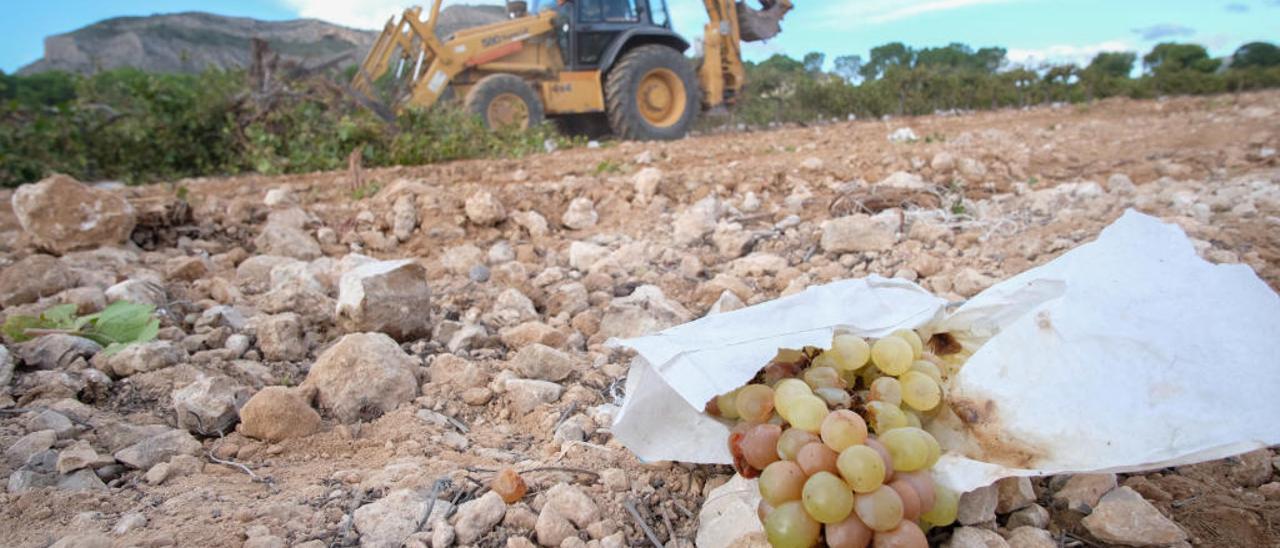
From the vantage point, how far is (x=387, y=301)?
80.4 inches

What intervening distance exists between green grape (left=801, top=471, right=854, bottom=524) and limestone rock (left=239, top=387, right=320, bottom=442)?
1.08 metres

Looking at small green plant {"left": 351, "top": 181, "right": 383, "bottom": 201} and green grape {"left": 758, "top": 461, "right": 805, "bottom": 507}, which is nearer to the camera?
green grape {"left": 758, "top": 461, "right": 805, "bottom": 507}

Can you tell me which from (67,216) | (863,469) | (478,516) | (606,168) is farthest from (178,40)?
(863,469)

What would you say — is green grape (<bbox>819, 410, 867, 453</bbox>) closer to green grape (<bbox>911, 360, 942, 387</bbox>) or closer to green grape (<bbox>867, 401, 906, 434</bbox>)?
green grape (<bbox>867, 401, 906, 434</bbox>)

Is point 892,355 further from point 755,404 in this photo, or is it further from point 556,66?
point 556,66

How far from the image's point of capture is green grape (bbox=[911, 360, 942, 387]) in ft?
3.90

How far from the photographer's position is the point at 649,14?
9422 mm

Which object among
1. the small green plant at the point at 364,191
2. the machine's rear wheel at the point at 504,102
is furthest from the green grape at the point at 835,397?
the machine's rear wheel at the point at 504,102

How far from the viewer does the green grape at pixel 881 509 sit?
0.92m

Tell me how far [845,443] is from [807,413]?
0.08 metres

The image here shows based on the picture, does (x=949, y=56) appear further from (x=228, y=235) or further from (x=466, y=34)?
(x=228, y=235)

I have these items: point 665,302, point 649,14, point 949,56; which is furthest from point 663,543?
point 949,56

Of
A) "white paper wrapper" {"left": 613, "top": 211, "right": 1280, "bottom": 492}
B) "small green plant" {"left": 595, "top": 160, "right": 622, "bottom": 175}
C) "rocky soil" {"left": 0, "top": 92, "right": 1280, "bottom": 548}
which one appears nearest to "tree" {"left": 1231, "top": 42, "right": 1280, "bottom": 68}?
"rocky soil" {"left": 0, "top": 92, "right": 1280, "bottom": 548}

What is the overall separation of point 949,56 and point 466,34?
29.0 metres
